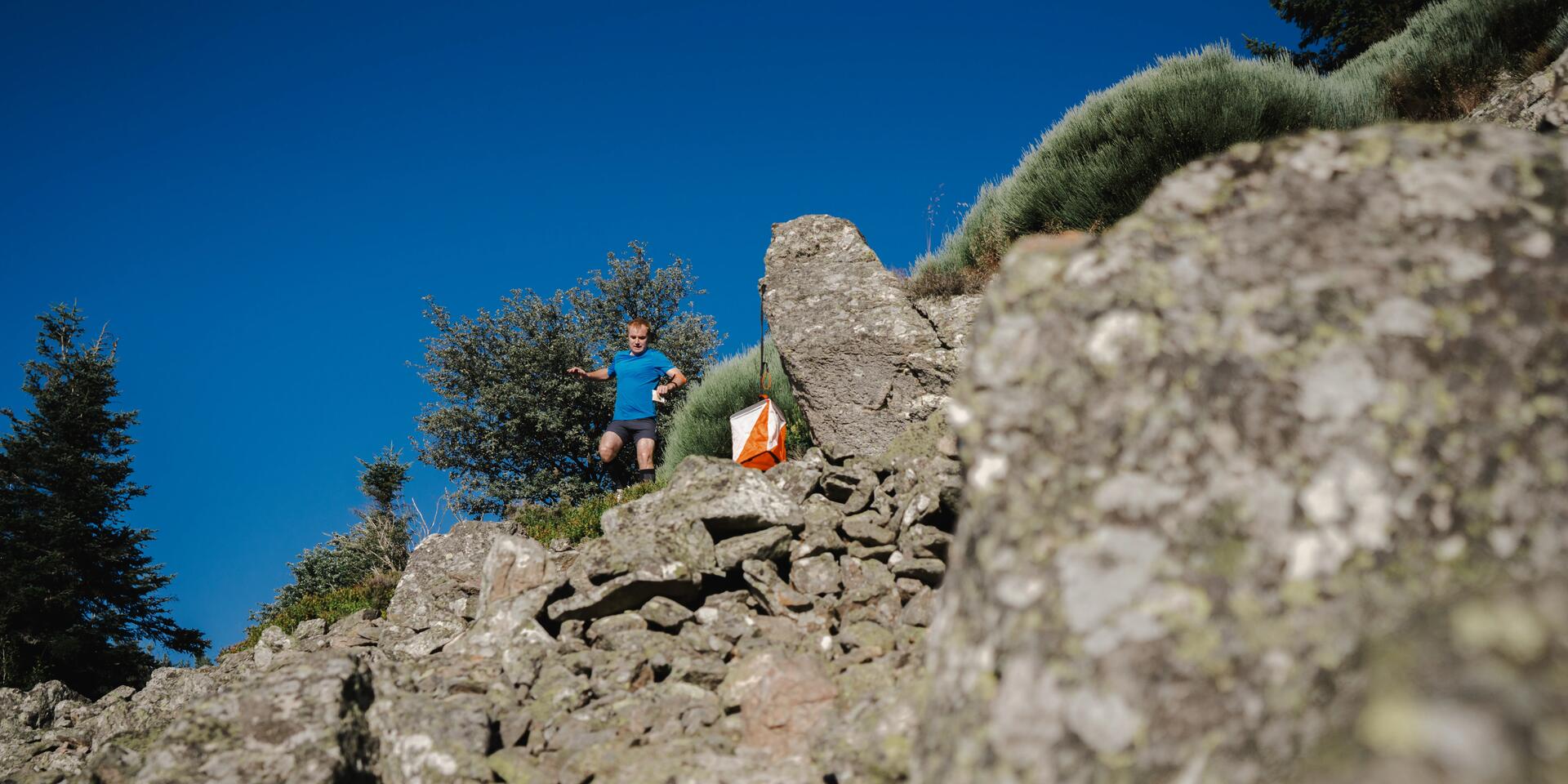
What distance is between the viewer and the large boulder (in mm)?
1762

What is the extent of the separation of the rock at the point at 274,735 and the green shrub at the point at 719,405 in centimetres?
941

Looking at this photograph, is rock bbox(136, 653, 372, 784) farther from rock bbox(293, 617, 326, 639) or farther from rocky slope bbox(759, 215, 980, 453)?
rock bbox(293, 617, 326, 639)

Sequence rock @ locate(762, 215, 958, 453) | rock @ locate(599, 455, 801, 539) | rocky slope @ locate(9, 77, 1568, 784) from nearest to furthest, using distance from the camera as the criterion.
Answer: rocky slope @ locate(9, 77, 1568, 784)
rock @ locate(599, 455, 801, 539)
rock @ locate(762, 215, 958, 453)

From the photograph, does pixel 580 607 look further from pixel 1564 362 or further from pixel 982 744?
pixel 1564 362

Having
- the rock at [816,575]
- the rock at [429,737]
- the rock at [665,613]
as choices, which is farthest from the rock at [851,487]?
the rock at [429,737]

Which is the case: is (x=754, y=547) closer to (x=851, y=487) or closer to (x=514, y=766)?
(x=851, y=487)

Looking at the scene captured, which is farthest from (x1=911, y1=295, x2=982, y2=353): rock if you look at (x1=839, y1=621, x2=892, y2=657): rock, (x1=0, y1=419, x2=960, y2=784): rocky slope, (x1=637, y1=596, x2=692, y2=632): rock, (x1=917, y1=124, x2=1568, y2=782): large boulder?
(x1=917, y1=124, x2=1568, y2=782): large boulder

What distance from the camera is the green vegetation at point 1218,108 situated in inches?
403

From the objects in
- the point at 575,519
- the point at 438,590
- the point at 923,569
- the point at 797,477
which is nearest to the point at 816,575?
the point at 923,569

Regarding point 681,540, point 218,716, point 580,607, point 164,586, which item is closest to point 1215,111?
point 681,540

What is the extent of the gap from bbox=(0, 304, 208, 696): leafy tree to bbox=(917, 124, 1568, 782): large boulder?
20.9m

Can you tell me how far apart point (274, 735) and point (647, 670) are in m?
2.01

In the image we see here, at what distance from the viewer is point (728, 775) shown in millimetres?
3689

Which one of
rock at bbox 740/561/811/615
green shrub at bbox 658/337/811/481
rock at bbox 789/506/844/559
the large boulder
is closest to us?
the large boulder
